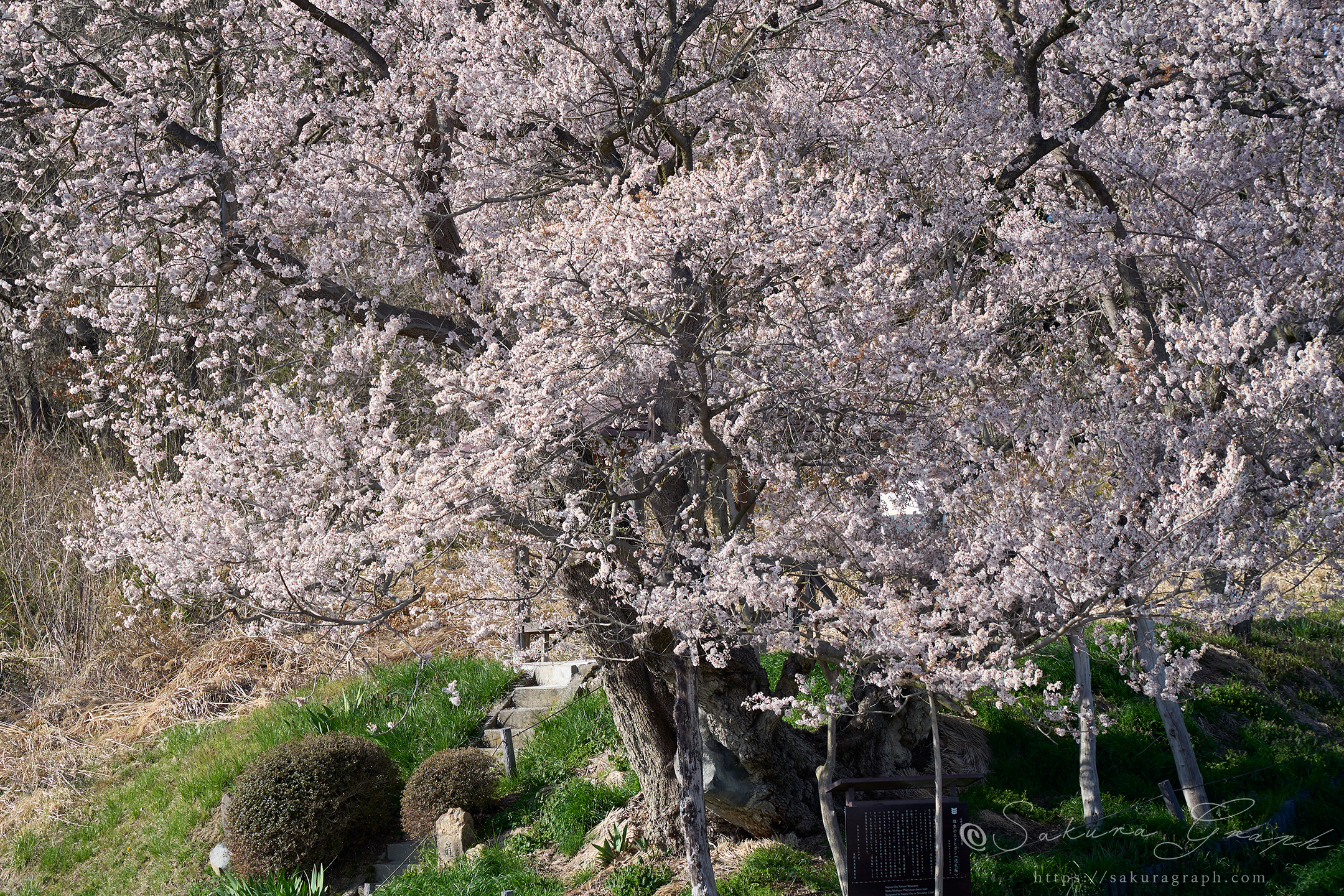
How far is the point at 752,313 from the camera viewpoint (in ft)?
14.1

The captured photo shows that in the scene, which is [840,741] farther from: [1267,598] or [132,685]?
[132,685]

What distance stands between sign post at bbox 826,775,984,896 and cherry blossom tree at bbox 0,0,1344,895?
32 centimetres

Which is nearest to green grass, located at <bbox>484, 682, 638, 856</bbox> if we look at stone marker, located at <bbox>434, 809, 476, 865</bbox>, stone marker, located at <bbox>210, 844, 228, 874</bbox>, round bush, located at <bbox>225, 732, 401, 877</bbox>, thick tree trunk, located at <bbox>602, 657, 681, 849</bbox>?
stone marker, located at <bbox>434, 809, 476, 865</bbox>

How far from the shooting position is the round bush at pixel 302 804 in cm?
635

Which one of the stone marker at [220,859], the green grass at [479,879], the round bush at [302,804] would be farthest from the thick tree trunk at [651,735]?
the stone marker at [220,859]

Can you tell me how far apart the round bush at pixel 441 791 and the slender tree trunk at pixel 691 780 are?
2121 millimetres

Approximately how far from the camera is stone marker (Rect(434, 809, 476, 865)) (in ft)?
20.6

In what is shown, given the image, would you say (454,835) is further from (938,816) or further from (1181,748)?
(1181,748)

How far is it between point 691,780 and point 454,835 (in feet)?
7.25

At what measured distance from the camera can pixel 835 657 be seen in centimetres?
476

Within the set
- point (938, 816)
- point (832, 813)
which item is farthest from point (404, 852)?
point (938, 816)

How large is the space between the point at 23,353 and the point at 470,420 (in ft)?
30.0

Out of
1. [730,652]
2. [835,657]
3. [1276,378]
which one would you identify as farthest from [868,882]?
[1276,378]

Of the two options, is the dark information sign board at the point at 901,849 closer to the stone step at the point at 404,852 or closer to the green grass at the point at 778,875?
the green grass at the point at 778,875
